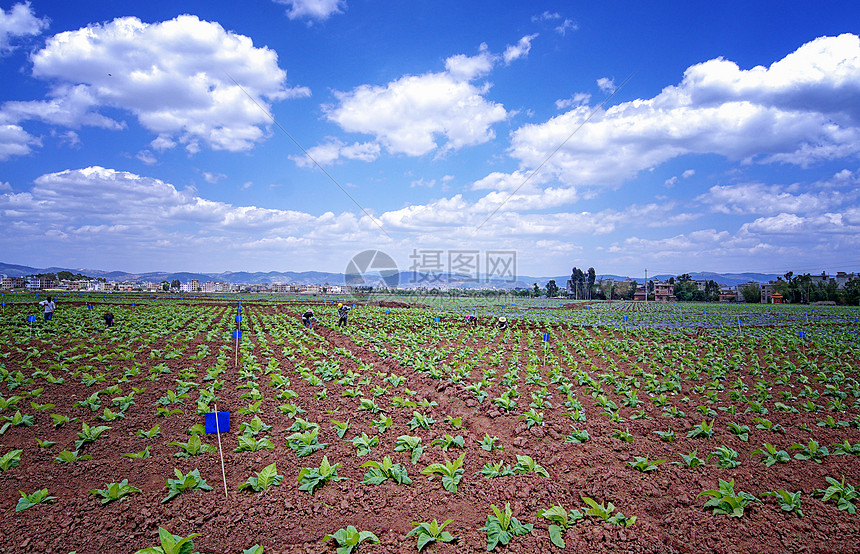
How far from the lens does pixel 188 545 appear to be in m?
4.09

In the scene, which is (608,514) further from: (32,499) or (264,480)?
(32,499)

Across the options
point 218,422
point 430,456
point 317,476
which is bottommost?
point 430,456

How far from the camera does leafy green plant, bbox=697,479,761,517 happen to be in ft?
15.6

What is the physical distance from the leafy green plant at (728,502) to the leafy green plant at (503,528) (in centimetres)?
215

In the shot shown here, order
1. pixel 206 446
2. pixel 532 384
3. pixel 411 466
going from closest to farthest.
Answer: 1. pixel 411 466
2. pixel 206 446
3. pixel 532 384

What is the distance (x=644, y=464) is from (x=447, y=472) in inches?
111

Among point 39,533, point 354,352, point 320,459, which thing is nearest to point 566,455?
point 320,459

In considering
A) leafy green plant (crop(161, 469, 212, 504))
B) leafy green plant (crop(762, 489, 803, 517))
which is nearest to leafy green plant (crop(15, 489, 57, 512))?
leafy green plant (crop(161, 469, 212, 504))

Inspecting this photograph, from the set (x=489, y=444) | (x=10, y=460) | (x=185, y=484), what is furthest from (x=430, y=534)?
(x=10, y=460)

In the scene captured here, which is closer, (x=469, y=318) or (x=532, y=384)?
(x=532, y=384)

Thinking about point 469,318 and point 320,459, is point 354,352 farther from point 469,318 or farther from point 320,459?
point 469,318

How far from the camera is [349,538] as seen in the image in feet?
13.6

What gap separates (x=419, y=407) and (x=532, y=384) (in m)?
4.00

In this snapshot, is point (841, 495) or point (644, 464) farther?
point (644, 464)
